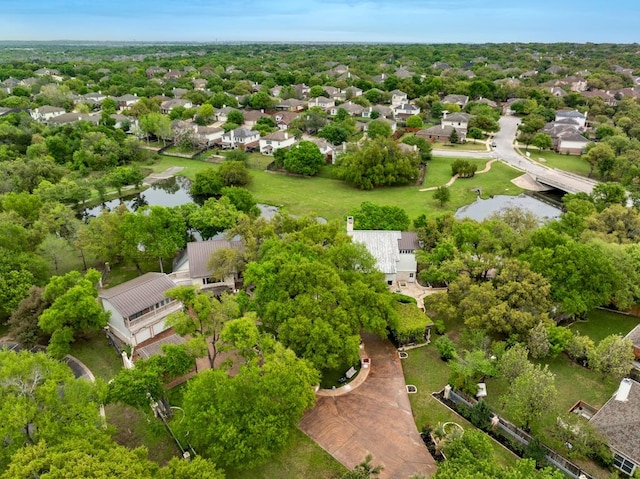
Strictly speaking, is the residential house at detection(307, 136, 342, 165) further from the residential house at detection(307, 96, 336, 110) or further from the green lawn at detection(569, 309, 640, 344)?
the green lawn at detection(569, 309, 640, 344)

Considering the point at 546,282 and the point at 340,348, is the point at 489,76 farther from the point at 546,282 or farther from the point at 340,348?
the point at 340,348

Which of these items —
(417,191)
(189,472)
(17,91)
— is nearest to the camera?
(189,472)

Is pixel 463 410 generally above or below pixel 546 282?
below

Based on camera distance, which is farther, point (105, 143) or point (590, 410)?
point (105, 143)

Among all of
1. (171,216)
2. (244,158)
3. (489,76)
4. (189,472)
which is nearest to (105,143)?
(244,158)

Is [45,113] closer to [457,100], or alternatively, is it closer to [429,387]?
[457,100]

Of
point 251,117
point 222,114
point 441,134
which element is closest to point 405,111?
point 441,134
